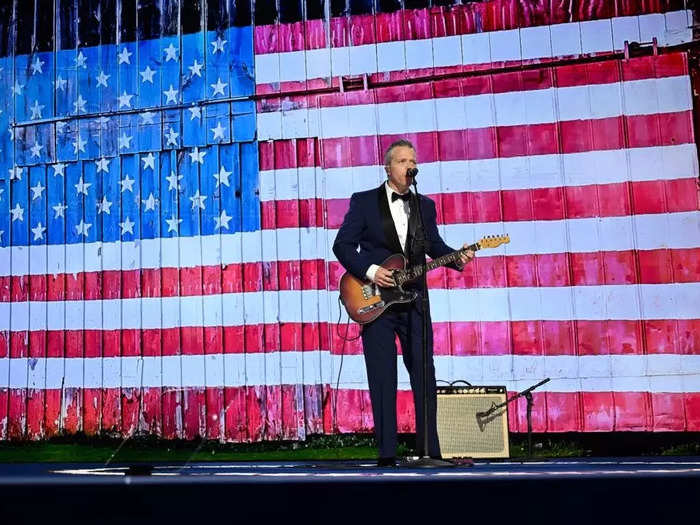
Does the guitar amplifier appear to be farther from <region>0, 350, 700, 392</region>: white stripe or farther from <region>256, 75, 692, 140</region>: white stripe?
<region>256, 75, 692, 140</region>: white stripe

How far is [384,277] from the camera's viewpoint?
12.6ft

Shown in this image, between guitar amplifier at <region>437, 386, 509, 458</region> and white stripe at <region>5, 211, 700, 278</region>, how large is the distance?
1093 mm

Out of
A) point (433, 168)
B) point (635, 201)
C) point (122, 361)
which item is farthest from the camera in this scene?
point (122, 361)

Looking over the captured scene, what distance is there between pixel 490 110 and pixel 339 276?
4.52 feet

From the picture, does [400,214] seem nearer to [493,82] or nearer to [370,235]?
[370,235]

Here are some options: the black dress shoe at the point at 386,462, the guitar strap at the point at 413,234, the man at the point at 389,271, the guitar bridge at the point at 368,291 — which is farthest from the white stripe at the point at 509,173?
the black dress shoe at the point at 386,462

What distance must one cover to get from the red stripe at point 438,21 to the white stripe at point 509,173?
82 cm

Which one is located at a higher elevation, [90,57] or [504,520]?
[90,57]

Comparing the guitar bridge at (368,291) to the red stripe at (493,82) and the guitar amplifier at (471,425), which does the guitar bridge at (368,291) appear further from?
the red stripe at (493,82)

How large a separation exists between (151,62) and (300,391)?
2.46m

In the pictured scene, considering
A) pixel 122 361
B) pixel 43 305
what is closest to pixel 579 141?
pixel 122 361

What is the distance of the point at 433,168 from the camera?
536cm

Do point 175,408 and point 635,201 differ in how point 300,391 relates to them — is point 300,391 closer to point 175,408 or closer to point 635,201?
point 175,408

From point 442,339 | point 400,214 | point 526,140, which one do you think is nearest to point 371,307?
point 400,214
